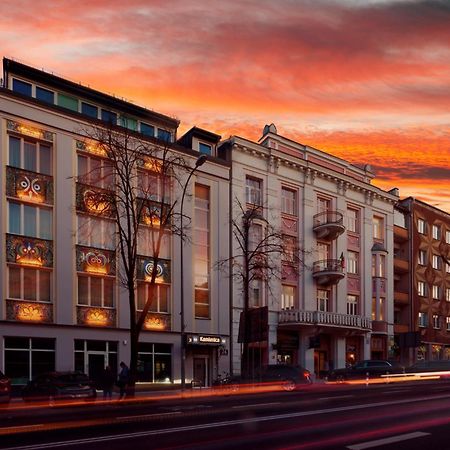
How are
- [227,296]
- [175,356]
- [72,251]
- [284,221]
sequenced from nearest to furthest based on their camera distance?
[72,251] → [175,356] → [227,296] → [284,221]

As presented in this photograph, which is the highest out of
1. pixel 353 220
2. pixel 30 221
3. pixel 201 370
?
pixel 353 220

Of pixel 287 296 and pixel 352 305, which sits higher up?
pixel 287 296

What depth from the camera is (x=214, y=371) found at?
137 feet

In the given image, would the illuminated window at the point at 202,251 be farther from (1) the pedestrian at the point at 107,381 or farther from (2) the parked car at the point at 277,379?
(1) the pedestrian at the point at 107,381

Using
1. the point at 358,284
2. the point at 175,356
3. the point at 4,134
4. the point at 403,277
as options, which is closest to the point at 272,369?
the point at 175,356

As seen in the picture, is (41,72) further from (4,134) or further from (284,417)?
(284,417)

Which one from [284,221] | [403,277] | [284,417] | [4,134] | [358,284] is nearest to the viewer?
[284,417]

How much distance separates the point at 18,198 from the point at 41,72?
6.77 metres

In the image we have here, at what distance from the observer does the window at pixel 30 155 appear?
112 ft

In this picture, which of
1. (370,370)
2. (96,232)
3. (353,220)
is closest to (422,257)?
(353,220)

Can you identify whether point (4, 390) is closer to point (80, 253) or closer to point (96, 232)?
point (80, 253)

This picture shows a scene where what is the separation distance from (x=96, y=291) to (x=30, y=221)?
5.06 meters

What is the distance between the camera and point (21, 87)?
35.7 metres

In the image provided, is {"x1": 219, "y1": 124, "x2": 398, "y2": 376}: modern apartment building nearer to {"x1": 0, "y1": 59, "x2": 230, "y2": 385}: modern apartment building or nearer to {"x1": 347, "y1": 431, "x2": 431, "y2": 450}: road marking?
{"x1": 0, "y1": 59, "x2": 230, "y2": 385}: modern apartment building
